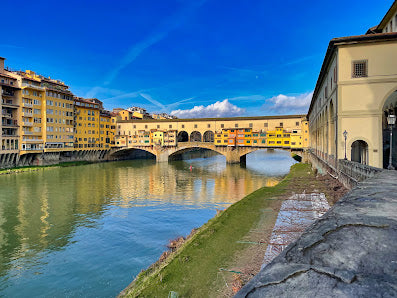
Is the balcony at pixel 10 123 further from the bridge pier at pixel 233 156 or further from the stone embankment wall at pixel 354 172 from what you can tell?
the stone embankment wall at pixel 354 172

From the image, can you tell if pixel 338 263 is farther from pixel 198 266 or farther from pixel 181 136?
pixel 181 136

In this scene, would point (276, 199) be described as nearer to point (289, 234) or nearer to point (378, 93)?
point (289, 234)

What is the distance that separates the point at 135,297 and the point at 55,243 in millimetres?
10245

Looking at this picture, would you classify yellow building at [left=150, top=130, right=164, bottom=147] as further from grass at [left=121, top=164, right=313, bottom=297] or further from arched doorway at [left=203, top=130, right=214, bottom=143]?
grass at [left=121, top=164, right=313, bottom=297]

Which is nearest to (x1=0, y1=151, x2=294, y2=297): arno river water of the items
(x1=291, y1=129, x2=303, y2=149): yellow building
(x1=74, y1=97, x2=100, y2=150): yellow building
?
(x1=291, y1=129, x2=303, y2=149): yellow building

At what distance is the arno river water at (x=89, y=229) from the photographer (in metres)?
11.6

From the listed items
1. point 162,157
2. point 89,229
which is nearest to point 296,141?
point 162,157

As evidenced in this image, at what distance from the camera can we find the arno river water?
1163 centimetres

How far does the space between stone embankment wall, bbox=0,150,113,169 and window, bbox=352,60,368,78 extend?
55465 millimetres

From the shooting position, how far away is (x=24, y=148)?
52406mm

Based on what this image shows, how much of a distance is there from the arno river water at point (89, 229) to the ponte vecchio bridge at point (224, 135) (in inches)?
1119

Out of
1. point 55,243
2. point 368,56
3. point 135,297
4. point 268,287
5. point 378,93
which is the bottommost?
point 55,243

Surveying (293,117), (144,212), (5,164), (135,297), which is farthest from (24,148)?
(293,117)

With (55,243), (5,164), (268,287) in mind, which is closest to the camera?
(268,287)
